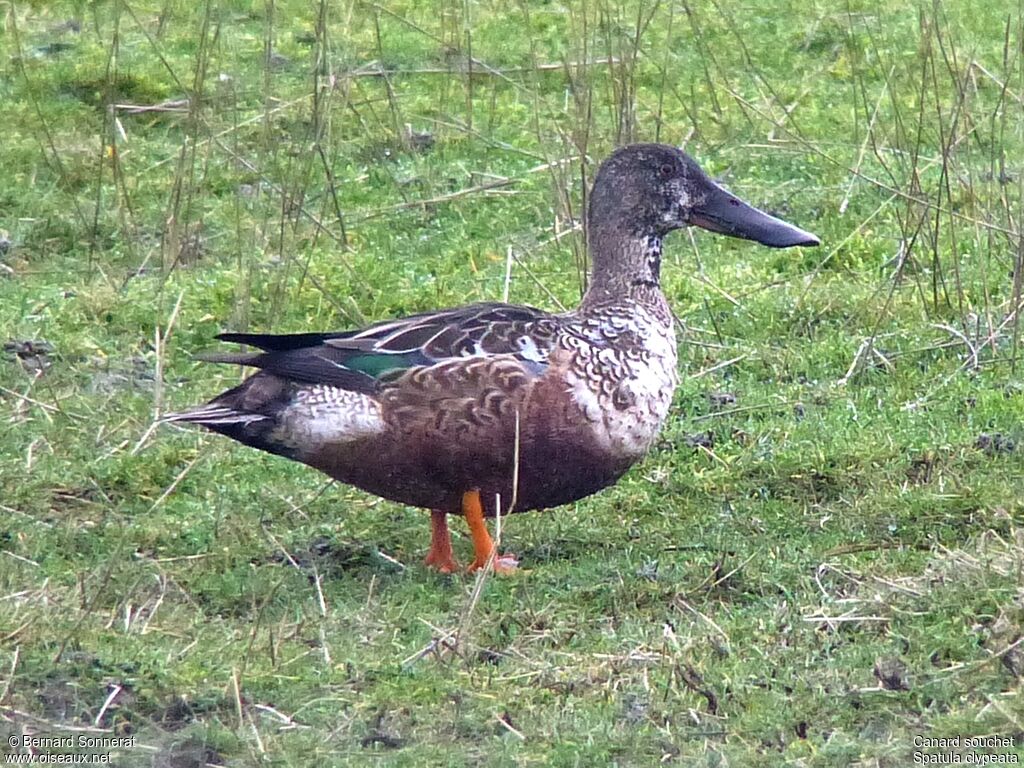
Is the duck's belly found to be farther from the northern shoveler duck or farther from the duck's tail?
the duck's tail

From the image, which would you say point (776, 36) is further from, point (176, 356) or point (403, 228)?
point (176, 356)

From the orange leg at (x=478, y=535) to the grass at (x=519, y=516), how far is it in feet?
0.31

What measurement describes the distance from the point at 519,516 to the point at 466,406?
73 centimetres

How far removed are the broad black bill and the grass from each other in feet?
2.19

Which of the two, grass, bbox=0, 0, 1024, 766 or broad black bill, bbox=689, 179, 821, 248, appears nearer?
grass, bbox=0, 0, 1024, 766

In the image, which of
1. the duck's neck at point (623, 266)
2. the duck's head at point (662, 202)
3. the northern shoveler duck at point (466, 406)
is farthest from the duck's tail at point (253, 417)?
the duck's head at point (662, 202)

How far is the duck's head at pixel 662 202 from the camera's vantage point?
5426 millimetres

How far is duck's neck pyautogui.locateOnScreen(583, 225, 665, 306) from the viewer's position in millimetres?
5305

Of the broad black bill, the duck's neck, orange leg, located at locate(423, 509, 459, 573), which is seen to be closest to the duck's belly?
orange leg, located at locate(423, 509, 459, 573)

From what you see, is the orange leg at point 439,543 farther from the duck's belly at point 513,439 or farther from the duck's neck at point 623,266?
the duck's neck at point 623,266

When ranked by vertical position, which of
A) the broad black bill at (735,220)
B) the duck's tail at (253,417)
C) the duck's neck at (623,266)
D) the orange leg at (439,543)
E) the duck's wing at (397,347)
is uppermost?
the broad black bill at (735,220)

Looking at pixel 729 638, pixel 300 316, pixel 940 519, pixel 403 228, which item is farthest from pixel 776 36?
pixel 729 638

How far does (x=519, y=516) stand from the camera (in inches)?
214

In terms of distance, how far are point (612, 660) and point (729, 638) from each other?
30cm
